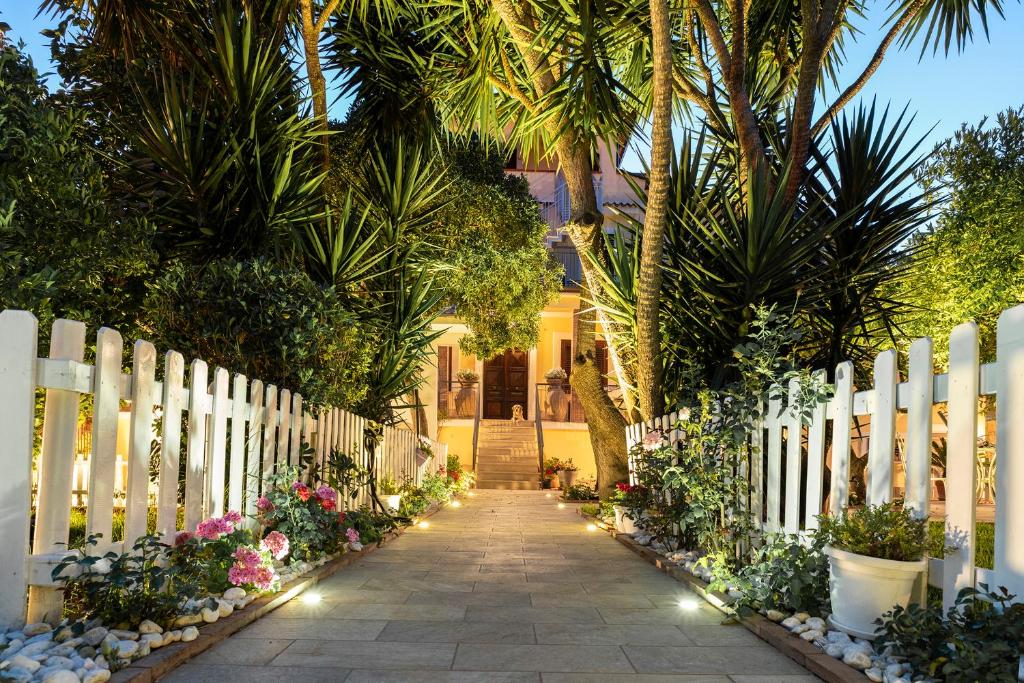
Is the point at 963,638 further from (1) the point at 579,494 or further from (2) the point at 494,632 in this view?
(1) the point at 579,494

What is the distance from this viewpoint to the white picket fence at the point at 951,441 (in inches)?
122

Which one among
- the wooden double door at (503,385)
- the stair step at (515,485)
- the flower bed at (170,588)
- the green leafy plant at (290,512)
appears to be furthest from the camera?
the wooden double door at (503,385)

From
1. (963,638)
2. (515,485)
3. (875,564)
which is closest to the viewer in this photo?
(963,638)

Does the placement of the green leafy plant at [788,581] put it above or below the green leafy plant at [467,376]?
below

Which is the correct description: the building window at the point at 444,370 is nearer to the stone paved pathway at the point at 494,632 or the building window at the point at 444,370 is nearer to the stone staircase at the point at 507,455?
the stone staircase at the point at 507,455

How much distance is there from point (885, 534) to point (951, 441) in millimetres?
474

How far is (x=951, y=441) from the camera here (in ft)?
11.1

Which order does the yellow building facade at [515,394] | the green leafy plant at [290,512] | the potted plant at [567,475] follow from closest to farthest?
the green leafy plant at [290,512] → the potted plant at [567,475] → the yellow building facade at [515,394]

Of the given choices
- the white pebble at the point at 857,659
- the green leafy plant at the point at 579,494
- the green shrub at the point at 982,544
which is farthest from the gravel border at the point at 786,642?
the green leafy plant at the point at 579,494

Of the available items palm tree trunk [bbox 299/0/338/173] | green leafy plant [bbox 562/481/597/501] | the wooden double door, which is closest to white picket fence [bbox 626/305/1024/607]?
palm tree trunk [bbox 299/0/338/173]

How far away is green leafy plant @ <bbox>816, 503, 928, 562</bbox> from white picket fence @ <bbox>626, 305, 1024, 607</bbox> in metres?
0.10

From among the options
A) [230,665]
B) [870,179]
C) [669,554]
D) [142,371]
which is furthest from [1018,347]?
[870,179]

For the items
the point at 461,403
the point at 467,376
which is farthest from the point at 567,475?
the point at 467,376

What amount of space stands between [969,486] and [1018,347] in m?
0.60
